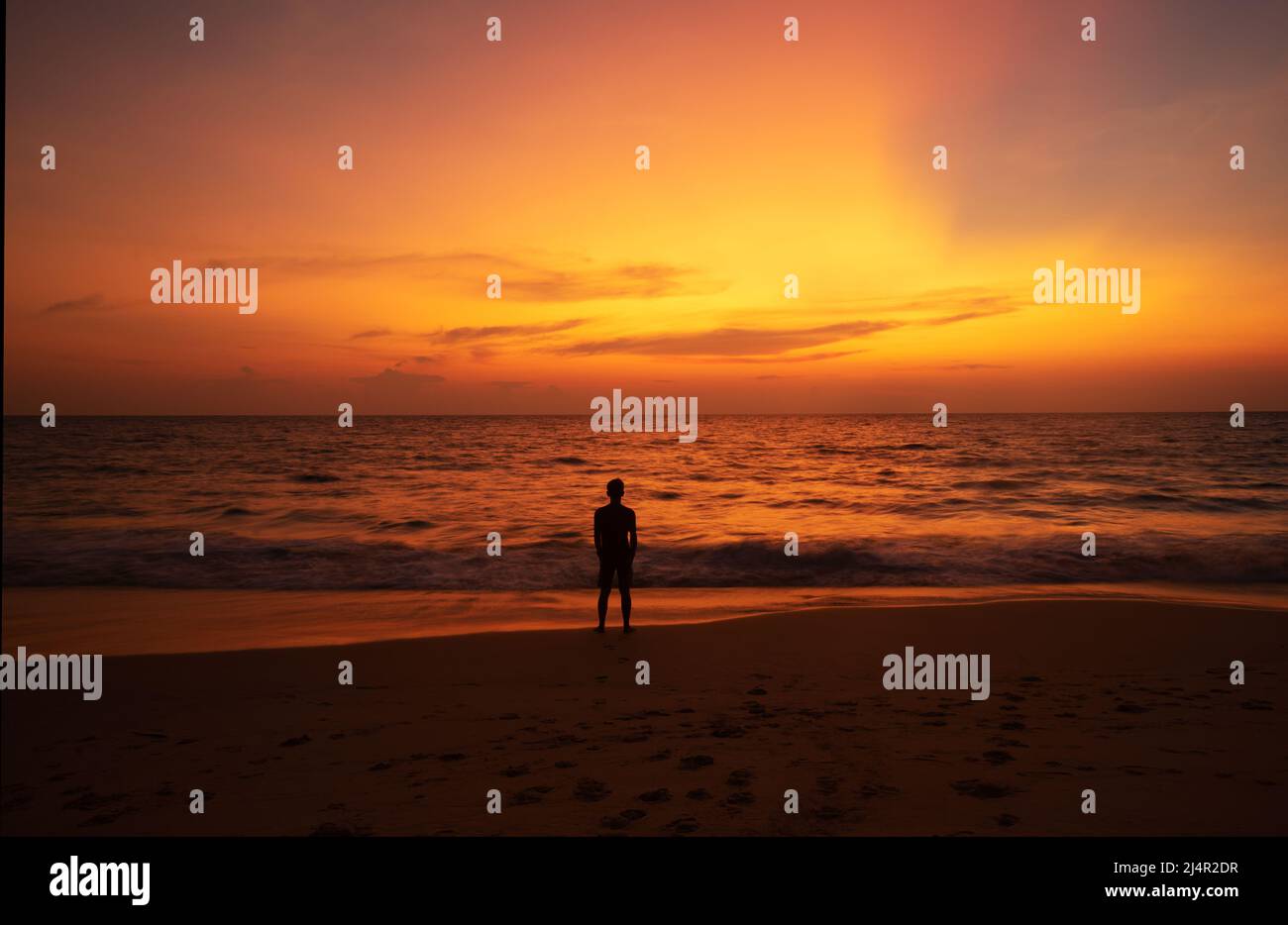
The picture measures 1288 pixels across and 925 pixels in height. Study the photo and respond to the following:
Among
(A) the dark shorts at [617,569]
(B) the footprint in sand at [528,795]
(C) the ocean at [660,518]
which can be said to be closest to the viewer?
(B) the footprint in sand at [528,795]

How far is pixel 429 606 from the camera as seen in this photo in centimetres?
1468

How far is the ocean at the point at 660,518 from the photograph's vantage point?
60.4 ft

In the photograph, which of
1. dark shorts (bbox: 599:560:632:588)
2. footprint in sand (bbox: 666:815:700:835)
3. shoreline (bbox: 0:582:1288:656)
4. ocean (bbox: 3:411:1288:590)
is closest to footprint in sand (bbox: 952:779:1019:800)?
footprint in sand (bbox: 666:815:700:835)

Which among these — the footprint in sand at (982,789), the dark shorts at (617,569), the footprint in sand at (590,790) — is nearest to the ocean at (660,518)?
the dark shorts at (617,569)

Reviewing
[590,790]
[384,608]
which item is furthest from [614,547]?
[590,790]

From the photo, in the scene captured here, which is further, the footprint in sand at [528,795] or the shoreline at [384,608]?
the shoreline at [384,608]

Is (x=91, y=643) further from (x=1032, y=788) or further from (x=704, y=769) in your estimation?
(x=1032, y=788)

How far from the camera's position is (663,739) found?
7129 mm

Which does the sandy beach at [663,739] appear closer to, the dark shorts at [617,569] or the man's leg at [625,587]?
the man's leg at [625,587]

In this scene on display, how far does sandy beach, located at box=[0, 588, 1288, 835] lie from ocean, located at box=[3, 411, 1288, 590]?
730cm

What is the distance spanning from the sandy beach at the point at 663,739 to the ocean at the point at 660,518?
7301 mm

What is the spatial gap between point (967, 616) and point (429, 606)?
31.5 feet

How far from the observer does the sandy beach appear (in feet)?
18.5
